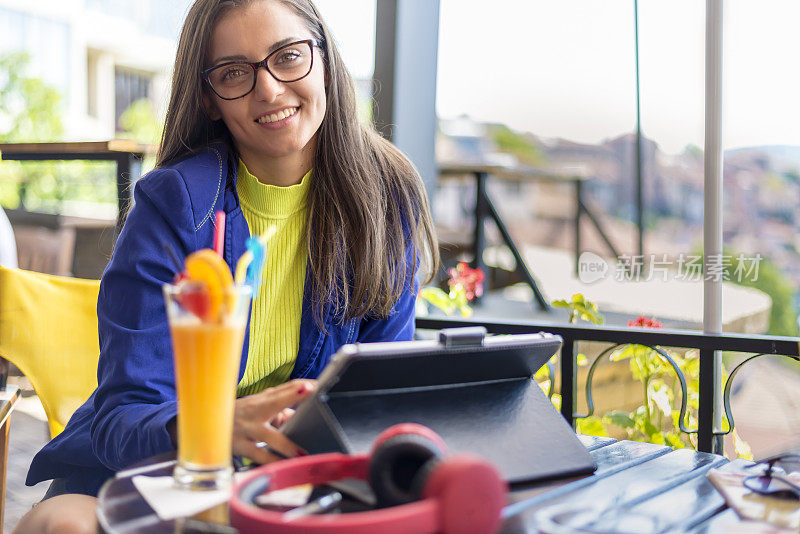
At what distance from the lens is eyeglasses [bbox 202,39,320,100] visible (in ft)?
4.76

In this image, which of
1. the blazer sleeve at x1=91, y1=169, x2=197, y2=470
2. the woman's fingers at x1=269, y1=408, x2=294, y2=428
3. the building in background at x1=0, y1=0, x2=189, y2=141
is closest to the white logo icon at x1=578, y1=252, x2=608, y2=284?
the blazer sleeve at x1=91, y1=169, x2=197, y2=470

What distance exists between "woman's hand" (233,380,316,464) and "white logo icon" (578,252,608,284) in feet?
8.41

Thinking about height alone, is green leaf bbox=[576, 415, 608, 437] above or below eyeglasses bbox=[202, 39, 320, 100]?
below

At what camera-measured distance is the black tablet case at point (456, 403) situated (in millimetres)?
937

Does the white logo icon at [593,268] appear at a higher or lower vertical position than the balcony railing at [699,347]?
higher

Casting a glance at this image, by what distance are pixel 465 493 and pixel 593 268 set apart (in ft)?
9.36

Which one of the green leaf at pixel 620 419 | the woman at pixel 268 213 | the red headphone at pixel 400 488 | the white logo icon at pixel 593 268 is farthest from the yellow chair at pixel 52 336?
the white logo icon at pixel 593 268

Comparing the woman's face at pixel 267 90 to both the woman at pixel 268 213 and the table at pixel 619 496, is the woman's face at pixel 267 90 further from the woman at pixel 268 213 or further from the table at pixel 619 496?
the table at pixel 619 496


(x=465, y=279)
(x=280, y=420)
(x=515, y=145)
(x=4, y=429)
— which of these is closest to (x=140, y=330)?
(x=280, y=420)

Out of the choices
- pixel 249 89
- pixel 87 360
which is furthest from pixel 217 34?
pixel 87 360

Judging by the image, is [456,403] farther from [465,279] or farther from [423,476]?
[465,279]

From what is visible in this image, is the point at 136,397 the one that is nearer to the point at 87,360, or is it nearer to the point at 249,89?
the point at 249,89

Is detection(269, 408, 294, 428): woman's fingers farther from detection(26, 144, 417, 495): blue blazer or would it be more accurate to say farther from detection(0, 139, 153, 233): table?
detection(0, 139, 153, 233): table

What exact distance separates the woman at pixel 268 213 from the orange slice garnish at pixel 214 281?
476 millimetres
